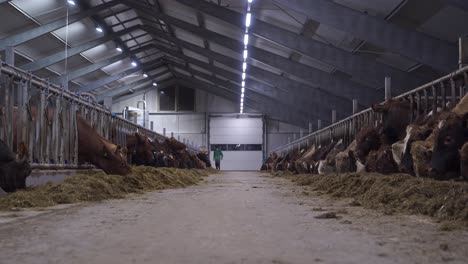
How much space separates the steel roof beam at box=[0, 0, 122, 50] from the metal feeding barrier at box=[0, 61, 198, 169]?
42.5 ft

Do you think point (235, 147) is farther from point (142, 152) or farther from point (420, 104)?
point (420, 104)

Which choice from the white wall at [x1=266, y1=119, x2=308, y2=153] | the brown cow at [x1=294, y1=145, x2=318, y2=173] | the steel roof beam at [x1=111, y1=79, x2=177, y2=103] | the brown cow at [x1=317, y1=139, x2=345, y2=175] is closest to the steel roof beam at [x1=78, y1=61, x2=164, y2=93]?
the steel roof beam at [x1=111, y1=79, x2=177, y2=103]

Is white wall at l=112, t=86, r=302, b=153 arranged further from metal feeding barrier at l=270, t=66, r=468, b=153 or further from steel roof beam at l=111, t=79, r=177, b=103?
metal feeding barrier at l=270, t=66, r=468, b=153

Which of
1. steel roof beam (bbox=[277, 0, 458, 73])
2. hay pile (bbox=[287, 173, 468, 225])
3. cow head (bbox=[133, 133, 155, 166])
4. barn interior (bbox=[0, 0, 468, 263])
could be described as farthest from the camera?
steel roof beam (bbox=[277, 0, 458, 73])

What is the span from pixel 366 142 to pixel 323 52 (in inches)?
387

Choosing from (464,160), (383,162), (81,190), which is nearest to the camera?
(464,160)

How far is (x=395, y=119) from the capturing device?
368 inches

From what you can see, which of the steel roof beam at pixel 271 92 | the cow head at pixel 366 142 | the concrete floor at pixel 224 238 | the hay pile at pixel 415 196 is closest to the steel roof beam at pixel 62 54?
the steel roof beam at pixel 271 92

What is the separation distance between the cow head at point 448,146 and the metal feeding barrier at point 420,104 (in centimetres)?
162

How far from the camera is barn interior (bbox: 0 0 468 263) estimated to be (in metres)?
7.12

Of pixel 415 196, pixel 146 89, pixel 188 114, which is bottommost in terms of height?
pixel 415 196

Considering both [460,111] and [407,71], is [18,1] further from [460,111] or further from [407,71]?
[460,111]

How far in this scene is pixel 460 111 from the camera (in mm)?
6684

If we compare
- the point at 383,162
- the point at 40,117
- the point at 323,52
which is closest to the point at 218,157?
the point at 323,52
